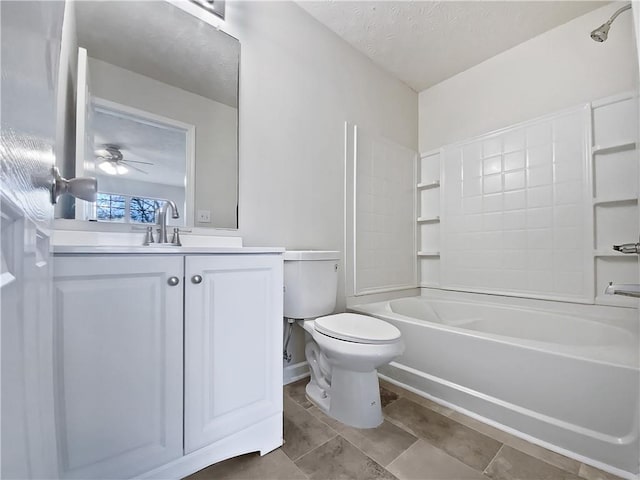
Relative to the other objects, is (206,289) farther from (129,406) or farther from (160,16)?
(160,16)

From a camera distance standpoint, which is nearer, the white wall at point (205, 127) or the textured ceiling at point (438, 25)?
the white wall at point (205, 127)

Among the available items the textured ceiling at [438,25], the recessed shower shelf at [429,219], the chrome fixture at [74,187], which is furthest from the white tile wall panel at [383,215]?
the chrome fixture at [74,187]

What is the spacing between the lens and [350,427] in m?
1.39

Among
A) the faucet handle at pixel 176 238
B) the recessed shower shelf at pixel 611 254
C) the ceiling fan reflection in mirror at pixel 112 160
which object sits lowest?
the recessed shower shelf at pixel 611 254

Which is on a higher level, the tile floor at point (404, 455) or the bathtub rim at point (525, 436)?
the bathtub rim at point (525, 436)

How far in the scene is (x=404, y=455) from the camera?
1.20 metres

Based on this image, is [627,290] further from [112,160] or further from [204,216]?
[112,160]

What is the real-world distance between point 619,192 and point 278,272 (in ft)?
7.10

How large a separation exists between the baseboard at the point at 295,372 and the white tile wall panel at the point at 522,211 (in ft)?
4.81

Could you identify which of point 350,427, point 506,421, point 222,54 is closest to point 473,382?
point 506,421

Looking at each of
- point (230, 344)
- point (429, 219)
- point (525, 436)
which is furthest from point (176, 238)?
point (429, 219)

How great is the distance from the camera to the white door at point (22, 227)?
223 millimetres

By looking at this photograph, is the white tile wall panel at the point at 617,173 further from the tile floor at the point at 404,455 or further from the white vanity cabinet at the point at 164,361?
the white vanity cabinet at the point at 164,361

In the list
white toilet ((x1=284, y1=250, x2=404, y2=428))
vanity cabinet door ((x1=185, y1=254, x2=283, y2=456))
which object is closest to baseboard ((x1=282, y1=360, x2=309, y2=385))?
white toilet ((x1=284, y1=250, x2=404, y2=428))
